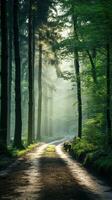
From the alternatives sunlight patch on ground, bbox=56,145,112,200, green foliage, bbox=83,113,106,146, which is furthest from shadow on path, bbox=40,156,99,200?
green foliage, bbox=83,113,106,146

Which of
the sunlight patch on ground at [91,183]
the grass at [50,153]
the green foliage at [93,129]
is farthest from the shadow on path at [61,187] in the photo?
the grass at [50,153]

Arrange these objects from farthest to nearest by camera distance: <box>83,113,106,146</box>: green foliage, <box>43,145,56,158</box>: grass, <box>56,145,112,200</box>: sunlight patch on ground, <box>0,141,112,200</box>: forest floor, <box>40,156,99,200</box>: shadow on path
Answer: <box>43,145,56,158</box>: grass → <box>83,113,106,146</box>: green foliage → <box>56,145,112,200</box>: sunlight patch on ground → <box>0,141,112,200</box>: forest floor → <box>40,156,99,200</box>: shadow on path

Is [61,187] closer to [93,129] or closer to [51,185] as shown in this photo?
[51,185]

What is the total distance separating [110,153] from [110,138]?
3156 mm

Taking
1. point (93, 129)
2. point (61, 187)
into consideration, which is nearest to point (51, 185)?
point (61, 187)

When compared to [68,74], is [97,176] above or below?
below

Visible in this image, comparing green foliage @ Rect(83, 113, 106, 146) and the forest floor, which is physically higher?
green foliage @ Rect(83, 113, 106, 146)

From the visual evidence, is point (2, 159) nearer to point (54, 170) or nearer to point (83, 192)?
point (54, 170)

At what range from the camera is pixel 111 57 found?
2312cm

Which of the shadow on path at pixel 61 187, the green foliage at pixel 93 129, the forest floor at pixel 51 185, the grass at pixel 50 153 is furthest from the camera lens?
the grass at pixel 50 153

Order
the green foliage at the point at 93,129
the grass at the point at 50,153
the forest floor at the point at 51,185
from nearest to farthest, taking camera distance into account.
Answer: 1. the forest floor at the point at 51,185
2. the green foliage at the point at 93,129
3. the grass at the point at 50,153

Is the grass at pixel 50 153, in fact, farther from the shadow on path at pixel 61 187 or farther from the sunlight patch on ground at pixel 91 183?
the shadow on path at pixel 61 187

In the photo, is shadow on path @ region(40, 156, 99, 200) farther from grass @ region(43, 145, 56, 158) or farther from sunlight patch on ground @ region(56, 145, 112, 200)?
grass @ region(43, 145, 56, 158)

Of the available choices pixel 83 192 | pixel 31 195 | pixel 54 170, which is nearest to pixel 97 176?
pixel 54 170
